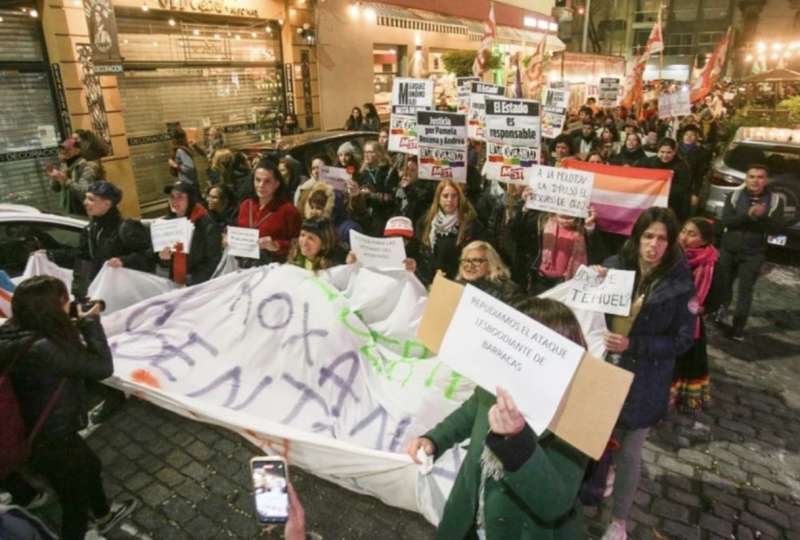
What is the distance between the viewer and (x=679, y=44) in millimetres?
62375

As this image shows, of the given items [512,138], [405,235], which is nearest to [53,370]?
[405,235]

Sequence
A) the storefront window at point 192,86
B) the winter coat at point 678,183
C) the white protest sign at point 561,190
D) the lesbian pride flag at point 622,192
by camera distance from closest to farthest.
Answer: the white protest sign at point 561,190 → the lesbian pride flag at point 622,192 → the winter coat at point 678,183 → the storefront window at point 192,86

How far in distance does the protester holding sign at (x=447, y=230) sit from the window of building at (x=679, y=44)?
2706 inches

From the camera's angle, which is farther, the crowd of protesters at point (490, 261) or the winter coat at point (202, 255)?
the winter coat at point (202, 255)

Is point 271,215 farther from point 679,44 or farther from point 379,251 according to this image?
point 679,44

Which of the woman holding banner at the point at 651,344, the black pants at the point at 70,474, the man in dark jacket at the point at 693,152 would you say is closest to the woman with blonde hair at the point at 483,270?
the woman holding banner at the point at 651,344

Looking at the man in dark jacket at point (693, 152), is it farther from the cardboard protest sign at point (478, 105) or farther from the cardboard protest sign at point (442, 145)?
the cardboard protest sign at point (442, 145)

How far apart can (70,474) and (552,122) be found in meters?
8.65

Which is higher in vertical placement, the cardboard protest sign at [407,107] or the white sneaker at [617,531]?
the cardboard protest sign at [407,107]

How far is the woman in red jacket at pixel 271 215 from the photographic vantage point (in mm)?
5316

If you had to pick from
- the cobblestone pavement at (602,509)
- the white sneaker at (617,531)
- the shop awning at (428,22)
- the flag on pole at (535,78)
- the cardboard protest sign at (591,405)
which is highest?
the shop awning at (428,22)

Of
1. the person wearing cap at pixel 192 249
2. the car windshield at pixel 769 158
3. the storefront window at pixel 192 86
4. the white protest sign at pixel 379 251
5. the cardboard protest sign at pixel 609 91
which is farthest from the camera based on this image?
the cardboard protest sign at pixel 609 91

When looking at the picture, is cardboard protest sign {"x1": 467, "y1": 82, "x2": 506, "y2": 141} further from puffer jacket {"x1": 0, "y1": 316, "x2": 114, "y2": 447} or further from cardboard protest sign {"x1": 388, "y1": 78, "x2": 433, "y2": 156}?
puffer jacket {"x1": 0, "y1": 316, "x2": 114, "y2": 447}

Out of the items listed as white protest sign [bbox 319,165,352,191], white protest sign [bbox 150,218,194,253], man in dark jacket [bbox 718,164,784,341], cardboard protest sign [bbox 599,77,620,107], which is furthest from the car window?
cardboard protest sign [bbox 599,77,620,107]
